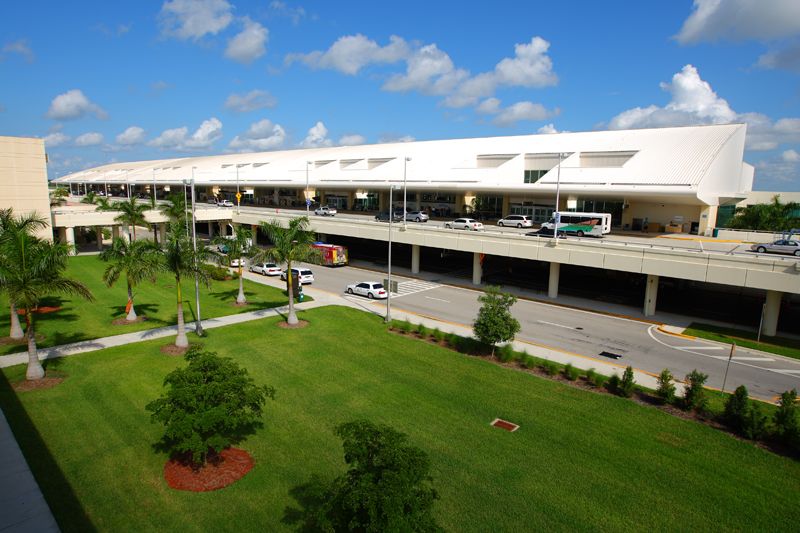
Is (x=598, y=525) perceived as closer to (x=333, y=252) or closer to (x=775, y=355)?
(x=775, y=355)

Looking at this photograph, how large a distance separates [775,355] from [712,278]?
18.0ft

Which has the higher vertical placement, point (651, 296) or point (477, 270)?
point (477, 270)

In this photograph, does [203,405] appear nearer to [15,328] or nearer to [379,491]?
[379,491]

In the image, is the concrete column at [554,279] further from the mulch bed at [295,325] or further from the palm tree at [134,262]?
the palm tree at [134,262]

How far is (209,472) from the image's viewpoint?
13.7 m

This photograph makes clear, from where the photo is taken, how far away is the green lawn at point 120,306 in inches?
1029

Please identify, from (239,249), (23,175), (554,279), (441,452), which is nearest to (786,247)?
(554,279)

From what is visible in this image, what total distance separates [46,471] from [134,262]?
43.7 feet

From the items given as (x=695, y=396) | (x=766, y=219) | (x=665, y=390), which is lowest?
(x=665, y=390)

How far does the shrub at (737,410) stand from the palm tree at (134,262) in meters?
26.0

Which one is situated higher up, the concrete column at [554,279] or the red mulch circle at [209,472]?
the concrete column at [554,279]

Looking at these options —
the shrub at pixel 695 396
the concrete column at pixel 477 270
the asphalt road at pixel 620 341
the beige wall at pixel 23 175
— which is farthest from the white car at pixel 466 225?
the beige wall at pixel 23 175

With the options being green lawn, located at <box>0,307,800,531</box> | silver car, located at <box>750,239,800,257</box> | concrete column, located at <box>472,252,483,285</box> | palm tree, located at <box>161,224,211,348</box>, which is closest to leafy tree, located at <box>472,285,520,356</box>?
green lawn, located at <box>0,307,800,531</box>

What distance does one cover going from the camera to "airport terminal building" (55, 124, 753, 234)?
46.3 metres
